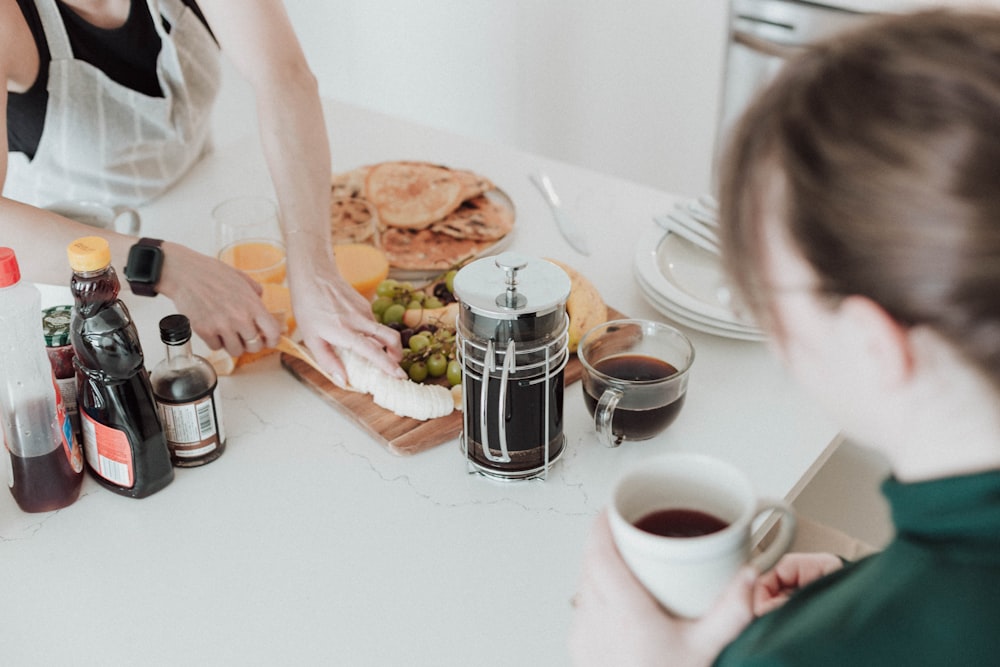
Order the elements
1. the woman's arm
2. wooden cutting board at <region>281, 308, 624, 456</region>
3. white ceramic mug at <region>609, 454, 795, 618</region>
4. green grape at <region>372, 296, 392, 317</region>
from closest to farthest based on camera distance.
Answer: white ceramic mug at <region>609, 454, 795, 618</region> → wooden cutting board at <region>281, 308, 624, 456</region> → the woman's arm → green grape at <region>372, 296, 392, 317</region>

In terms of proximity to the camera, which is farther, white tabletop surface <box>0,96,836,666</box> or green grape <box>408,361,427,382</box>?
green grape <box>408,361,427,382</box>

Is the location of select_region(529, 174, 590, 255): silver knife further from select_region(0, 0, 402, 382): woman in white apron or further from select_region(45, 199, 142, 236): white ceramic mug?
select_region(45, 199, 142, 236): white ceramic mug

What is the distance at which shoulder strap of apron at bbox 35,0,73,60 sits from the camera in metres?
1.52

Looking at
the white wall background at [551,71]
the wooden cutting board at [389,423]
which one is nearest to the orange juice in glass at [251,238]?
the wooden cutting board at [389,423]

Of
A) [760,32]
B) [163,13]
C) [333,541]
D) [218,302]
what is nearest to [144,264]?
[218,302]

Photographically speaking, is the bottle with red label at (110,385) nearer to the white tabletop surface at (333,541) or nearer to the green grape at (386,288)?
the white tabletop surface at (333,541)

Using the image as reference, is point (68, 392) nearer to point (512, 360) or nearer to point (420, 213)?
point (512, 360)

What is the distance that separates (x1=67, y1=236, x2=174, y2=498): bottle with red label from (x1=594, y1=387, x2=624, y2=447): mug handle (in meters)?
0.50

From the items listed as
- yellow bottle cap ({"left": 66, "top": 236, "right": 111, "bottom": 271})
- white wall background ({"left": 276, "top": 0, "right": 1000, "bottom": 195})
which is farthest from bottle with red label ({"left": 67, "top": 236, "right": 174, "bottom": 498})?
white wall background ({"left": 276, "top": 0, "right": 1000, "bottom": 195})

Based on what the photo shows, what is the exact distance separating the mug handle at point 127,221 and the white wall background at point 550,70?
A: 1932 mm

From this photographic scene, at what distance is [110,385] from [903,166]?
807 millimetres

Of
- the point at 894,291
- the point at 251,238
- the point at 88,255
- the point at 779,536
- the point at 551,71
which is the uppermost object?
the point at 894,291

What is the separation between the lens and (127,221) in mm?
1585

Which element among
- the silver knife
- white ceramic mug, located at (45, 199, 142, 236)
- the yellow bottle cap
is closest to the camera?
the yellow bottle cap
